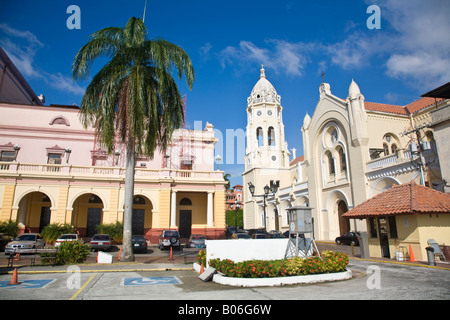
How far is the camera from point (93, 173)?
27812 millimetres

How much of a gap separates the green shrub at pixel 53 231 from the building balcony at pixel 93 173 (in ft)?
14.3

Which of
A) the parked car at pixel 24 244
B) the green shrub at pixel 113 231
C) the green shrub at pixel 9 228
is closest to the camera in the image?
the parked car at pixel 24 244

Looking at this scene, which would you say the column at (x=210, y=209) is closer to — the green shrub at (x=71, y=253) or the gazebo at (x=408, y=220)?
the gazebo at (x=408, y=220)

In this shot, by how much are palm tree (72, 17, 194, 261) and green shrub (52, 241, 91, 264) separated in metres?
2.04

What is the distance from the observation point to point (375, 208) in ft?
59.1

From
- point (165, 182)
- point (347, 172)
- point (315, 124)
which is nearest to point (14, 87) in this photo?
point (165, 182)

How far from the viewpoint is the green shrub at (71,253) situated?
15.0 metres

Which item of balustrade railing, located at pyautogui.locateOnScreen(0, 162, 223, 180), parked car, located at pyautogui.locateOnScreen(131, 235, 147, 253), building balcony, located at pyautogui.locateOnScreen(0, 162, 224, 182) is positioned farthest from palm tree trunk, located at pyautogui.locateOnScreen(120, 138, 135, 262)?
balustrade railing, located at pyautogui.locateOnScreen(0, 162, 223, 180)

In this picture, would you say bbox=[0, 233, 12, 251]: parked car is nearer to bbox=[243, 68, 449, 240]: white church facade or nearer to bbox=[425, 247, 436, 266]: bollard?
bbox=[243, 68, 449, 240]: white church facade

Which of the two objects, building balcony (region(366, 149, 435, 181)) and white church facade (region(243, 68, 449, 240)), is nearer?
building balcony (region(366, 149, 435, 181))

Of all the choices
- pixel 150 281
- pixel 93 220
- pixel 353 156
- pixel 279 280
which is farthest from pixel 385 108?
pixel 150 281

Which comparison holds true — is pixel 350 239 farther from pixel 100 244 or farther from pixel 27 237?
pixel 27 237

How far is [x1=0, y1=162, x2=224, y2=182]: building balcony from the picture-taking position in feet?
86.0

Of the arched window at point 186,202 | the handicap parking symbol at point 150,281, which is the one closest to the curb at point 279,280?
the handicap parking symbol at point 150,281
